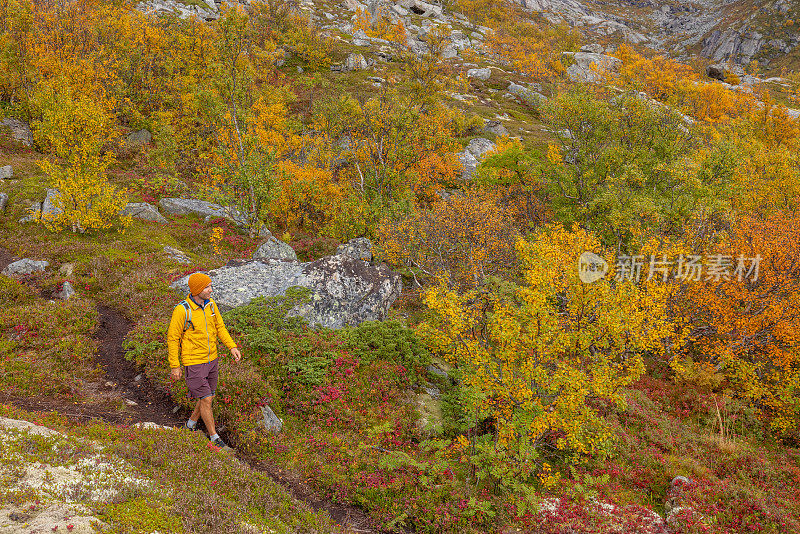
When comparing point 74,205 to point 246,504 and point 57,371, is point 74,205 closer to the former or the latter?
point 57,371

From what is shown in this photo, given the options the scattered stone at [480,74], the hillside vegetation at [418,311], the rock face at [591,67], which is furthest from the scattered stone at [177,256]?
the rock face at [591,67]

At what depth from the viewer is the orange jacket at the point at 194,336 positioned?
872 cm

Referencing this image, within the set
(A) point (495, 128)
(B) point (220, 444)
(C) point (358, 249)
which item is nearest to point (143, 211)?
(C) point (358, 249)

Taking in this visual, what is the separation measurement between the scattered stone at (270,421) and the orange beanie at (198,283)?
178 inches

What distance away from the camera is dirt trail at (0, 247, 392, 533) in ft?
31.3

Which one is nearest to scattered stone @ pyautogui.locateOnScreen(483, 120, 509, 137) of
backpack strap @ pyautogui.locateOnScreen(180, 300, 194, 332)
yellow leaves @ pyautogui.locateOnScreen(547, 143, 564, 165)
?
yellow leaves @ pyautogui.locateOnScreen(547, 143, 564, 165)

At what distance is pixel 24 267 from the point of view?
52.4 ft

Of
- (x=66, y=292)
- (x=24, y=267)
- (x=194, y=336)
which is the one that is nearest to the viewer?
(x=194, y=336)

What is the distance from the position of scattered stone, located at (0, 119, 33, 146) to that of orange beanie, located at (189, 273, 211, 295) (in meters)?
33.1

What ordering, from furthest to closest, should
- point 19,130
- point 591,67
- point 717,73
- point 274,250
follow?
1. point 717,73
2. point 591,67
3. point 19,130
4. point 274,250

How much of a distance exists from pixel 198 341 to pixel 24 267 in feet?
43.0

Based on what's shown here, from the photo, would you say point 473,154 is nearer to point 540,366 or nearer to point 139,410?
point 540,366

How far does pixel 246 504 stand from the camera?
7.69 metres

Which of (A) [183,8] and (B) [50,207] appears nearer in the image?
(B) [50,207]
